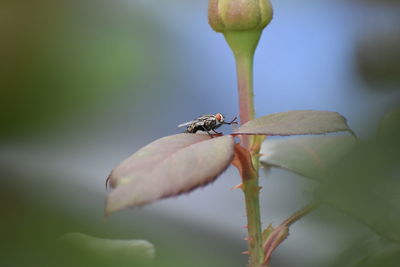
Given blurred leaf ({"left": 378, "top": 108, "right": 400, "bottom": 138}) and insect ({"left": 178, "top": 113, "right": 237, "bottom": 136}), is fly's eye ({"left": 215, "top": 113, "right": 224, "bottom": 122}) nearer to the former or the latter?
insect ({"left": 178, "top": 113, "right": 237, "bottom": 136})

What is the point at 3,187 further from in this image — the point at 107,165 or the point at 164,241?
the point at 107,165

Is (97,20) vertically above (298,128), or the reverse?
(97,20)

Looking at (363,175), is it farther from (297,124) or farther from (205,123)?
(205,123)

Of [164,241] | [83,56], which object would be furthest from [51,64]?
[164,241]

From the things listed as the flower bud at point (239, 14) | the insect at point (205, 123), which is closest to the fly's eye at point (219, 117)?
the insect at point (205, 123)

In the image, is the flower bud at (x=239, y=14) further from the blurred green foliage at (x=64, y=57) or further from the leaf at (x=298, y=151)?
the blurred green foliage at (x=64, y=57)

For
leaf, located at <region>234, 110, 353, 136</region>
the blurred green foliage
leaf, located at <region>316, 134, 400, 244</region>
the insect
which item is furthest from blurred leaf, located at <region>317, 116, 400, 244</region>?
the blurred green foliage
